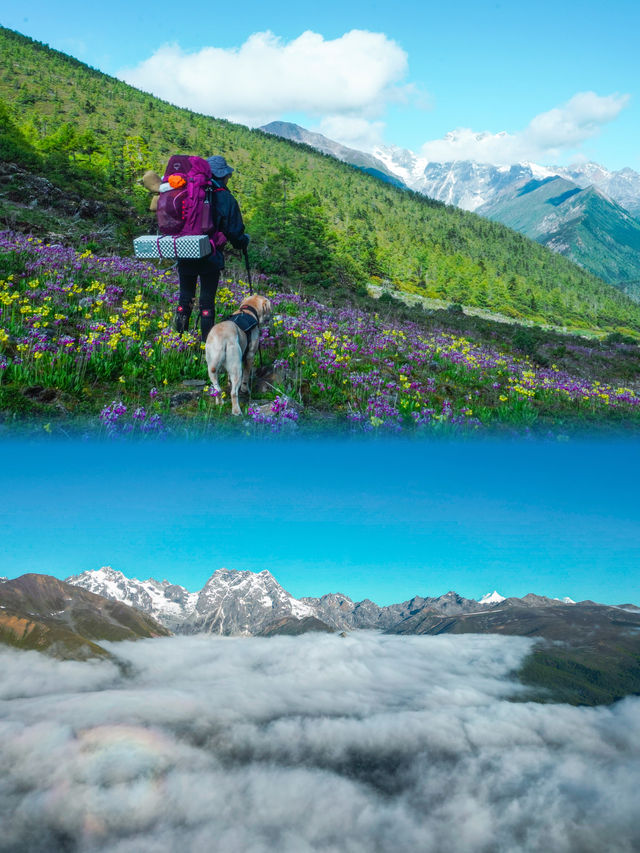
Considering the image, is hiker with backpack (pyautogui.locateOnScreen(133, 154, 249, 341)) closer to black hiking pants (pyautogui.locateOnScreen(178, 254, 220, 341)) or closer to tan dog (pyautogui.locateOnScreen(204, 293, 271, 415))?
black hiking pants (pyautogui.locateOnScreen(178, 254, 220, 341))

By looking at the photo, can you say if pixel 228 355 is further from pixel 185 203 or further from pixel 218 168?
pixel 218 168

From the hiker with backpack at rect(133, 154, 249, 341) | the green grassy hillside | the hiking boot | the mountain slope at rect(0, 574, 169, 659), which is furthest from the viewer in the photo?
the mountain slope at rect(0, 574, 169, 659)

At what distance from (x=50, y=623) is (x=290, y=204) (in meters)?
163

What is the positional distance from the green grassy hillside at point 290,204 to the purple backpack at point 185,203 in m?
11.4

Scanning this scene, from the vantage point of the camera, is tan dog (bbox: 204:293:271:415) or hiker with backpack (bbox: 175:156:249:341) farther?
hiker with backpack (bbox: 175:156:249:341)

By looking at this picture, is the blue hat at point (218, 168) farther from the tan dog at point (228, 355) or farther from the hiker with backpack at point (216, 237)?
the tan dog at point (228, 355)

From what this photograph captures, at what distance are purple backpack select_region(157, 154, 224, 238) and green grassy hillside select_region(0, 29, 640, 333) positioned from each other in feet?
37.4

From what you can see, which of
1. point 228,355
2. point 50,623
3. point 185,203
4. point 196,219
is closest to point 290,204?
point 185,203

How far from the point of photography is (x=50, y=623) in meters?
147

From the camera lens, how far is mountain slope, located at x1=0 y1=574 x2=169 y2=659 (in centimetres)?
12219

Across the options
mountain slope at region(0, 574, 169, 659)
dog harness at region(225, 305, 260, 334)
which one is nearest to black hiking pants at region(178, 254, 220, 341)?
dog harness at region(225, 305, 260, 334)

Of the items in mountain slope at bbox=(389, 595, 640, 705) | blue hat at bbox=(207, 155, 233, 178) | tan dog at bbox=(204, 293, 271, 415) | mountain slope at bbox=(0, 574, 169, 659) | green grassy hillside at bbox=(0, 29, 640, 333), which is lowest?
mountain slope at bbox=(0, 574, 169, 659)

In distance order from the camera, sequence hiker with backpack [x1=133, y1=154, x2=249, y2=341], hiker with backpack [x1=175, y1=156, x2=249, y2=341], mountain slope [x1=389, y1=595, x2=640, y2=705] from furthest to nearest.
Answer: mountain slope [x1=389, y1=595, x2=640, y2=705], hiker with backpack [x1=175, y1=156, x2=249, y2=341], hiker with backpack [x1=133, y1=154, x2=249, y2=341]

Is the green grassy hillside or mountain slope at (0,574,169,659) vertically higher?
the green grassy hillside
